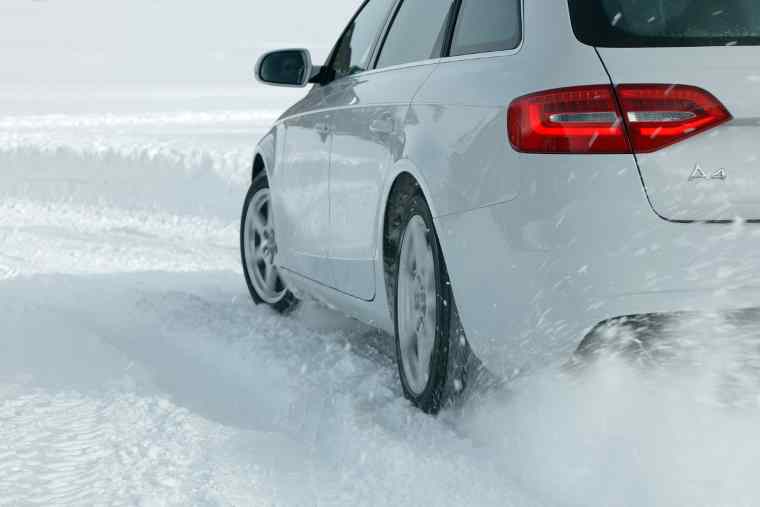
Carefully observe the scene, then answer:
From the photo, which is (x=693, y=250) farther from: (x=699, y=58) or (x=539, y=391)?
(x=539, y=391)

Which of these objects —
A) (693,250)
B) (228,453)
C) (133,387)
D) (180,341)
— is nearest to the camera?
(693,250)

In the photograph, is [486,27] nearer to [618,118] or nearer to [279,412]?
[618,118]

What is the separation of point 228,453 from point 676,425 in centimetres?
135

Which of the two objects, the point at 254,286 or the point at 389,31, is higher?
the point at 389,31

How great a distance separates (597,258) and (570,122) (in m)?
0.36

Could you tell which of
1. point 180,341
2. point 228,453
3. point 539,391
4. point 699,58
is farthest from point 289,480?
point 180,341

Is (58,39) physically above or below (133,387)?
below

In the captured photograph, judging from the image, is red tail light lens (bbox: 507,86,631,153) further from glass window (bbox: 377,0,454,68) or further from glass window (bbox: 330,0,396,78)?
glass window (bbox: 330,0,396,78)

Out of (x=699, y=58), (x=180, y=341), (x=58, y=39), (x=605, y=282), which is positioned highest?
(x=699, y=58)

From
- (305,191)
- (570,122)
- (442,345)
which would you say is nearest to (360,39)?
(305,191)

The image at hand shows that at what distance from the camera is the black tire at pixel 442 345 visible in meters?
4.02

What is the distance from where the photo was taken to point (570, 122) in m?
3.29

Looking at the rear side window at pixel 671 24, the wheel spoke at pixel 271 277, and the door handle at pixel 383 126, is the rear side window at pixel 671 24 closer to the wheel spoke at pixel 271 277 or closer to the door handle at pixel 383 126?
the door handle at pixel 383 126

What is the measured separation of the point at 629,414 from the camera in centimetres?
383
